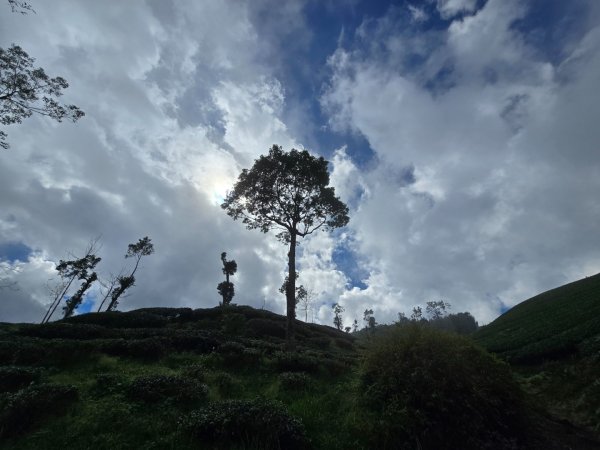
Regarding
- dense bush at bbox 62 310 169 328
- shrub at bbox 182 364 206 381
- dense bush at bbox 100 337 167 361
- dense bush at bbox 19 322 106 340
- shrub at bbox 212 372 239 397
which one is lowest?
shrub at bbox 212 372 239 397

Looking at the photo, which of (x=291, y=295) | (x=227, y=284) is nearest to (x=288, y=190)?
(x=291, y=295)

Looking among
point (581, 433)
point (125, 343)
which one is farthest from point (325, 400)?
point (125, 343)

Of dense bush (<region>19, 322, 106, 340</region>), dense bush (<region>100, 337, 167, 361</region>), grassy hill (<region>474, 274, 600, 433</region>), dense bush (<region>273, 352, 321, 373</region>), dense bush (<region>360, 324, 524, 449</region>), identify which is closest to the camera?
dense bush (<region>360, 324, 524, 449</region>)

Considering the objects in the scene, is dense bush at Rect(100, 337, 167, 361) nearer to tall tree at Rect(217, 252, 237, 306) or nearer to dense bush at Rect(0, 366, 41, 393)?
dense bush at Rect(0, 366, 41, 393)

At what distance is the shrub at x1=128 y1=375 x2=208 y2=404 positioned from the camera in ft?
27.7

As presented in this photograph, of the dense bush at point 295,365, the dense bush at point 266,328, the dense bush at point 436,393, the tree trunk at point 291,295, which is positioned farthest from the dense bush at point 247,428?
the dense bush at point 266,328

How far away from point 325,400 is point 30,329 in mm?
23264

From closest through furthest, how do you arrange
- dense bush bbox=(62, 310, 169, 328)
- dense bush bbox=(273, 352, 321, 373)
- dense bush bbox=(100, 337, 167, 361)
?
1. dense bush bbox=(273, 352, 321, 373)
2. dense bush bbox=(100, 337, 167, 361)
3. dense bush bbox=(62, 310, 169, 328)

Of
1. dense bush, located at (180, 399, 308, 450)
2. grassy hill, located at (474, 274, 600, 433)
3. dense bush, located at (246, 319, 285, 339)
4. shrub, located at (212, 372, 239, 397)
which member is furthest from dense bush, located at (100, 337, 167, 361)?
dense bush, located at (246, 319, 285, 339)

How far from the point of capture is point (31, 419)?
277 inches

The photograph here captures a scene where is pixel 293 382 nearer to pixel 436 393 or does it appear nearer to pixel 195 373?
pixel 195 373

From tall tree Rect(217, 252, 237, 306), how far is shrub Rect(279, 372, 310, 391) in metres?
44.3

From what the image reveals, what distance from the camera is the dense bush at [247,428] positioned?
244 inches

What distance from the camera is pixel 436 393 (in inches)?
286
